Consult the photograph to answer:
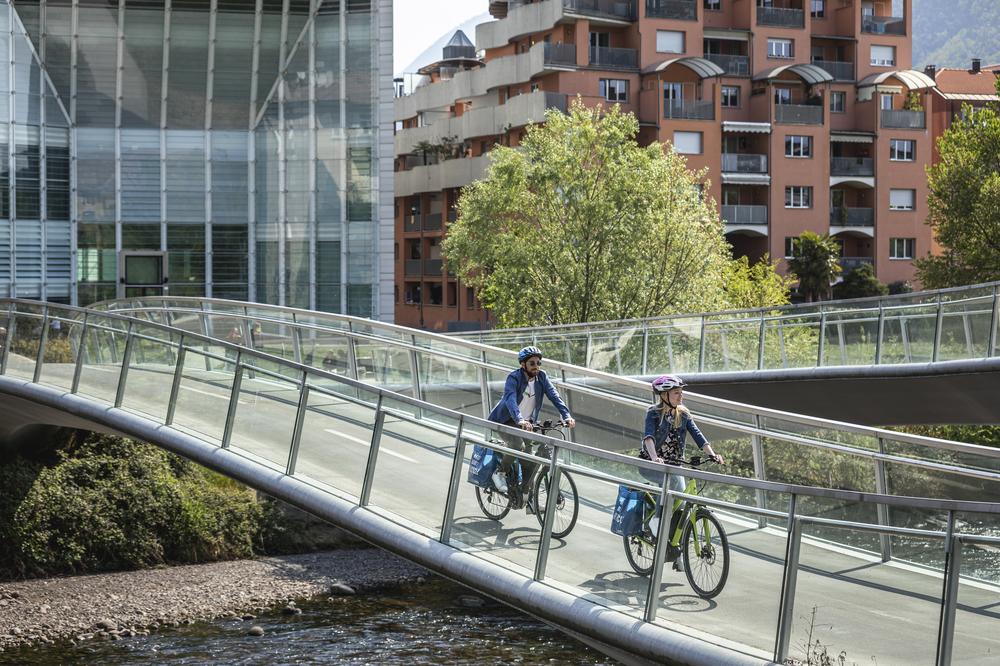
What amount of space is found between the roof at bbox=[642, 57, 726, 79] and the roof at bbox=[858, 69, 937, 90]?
9734 mm

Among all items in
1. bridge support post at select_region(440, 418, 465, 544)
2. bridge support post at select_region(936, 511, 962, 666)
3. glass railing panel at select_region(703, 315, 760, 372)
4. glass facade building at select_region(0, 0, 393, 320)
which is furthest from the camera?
glass facade building at select_region(0, 0, 393, 320)

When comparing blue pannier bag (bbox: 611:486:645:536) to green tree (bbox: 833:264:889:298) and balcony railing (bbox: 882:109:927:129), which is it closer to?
green tree (bbox: 833:264:889:298)

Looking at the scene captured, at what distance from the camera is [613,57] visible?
2406 inches

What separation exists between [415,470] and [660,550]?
9.85 feet

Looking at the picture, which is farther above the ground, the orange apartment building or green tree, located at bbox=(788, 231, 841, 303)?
the orange apartment building

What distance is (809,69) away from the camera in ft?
209

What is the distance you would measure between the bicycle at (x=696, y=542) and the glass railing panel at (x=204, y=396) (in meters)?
5.73

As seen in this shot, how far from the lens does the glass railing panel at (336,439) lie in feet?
37.8

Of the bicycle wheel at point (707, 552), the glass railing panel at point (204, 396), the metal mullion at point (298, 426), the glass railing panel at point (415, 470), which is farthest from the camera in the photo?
the glass railing panel at point (204, 396)

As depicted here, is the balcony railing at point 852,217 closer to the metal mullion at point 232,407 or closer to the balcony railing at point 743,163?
the balcony railing at point 743,163

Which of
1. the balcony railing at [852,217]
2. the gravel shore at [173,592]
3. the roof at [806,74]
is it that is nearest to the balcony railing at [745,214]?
the balcony railing at [852,217]

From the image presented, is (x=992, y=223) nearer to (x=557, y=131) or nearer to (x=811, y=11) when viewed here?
(x=557, y=131)

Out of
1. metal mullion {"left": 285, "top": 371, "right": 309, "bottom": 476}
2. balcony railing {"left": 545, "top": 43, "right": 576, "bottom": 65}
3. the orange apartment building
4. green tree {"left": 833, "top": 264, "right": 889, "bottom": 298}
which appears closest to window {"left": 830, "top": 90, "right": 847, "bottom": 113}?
the orange apartment building

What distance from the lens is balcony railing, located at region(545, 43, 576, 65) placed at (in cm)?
6028
